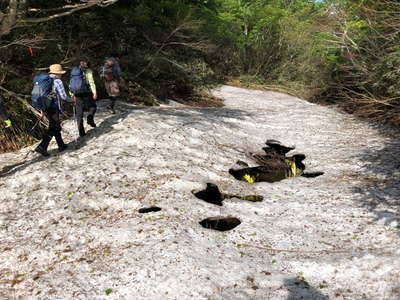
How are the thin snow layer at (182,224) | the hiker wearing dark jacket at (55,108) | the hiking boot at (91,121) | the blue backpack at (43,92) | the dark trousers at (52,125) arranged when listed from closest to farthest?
the thin snow layer at (182,224)
the blue backpack at (43,92)
the hiker wearing dark jacket at (55,108)
the dark trousers at (52,125)
the hiking boot at (91,121)

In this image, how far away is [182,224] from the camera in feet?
16.6

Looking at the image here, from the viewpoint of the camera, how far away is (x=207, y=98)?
56.4 feet

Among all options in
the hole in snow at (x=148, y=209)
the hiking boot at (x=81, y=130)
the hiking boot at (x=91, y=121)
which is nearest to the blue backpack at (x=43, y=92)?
the hiking boot at (x=81, y=130)

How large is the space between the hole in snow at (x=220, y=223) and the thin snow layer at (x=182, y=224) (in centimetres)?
12

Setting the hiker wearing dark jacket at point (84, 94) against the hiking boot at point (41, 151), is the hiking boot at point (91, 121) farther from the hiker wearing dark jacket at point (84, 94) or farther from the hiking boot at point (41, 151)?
the hiking boot at point (41, 151)

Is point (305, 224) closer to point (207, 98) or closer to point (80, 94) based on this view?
point (80, 94)

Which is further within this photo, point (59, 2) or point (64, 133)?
point (59, 2)

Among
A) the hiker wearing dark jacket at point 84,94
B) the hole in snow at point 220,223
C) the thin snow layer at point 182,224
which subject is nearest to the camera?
the thin snow layer at point 182,224

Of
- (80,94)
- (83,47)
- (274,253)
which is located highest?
(83,47)

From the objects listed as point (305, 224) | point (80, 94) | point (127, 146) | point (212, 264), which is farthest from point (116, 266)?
point (80, 94)

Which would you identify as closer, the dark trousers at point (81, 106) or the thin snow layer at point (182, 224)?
the thin snow layer at point (182, 224)


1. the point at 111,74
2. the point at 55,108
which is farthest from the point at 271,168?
the point at 111,74

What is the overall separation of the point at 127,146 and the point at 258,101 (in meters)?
10.7

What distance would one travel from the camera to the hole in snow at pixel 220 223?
528cm
